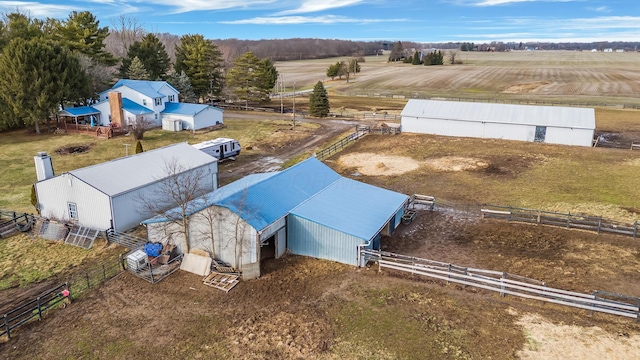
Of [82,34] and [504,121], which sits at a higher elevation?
[82,34]

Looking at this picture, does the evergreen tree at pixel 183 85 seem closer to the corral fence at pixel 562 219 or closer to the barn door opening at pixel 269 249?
the barn door opening at pixel 269 249

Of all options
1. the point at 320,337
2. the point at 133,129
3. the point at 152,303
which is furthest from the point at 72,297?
the point at 133,129

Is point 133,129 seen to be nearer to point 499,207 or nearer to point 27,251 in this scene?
point 27,251

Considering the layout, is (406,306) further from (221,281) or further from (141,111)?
(141,111)

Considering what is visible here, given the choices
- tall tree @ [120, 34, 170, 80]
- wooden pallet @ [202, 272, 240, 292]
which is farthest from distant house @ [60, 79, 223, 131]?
wooden pallet @ [202, 272, 240, 292]

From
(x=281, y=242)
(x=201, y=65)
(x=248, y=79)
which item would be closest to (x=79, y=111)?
(x=201, y=65)

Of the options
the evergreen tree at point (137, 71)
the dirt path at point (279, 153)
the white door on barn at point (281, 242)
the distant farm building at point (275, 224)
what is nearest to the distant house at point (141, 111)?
the dirt path at point (279, 153)
